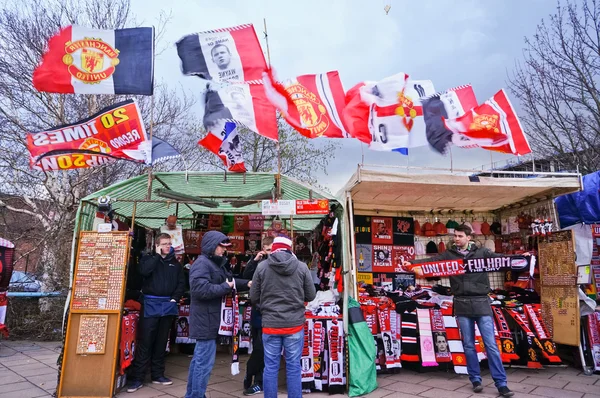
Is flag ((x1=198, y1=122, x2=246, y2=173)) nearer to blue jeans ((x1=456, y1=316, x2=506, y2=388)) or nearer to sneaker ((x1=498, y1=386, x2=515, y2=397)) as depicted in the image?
blue jeans ((x1=456, y1=316, x2=506, y2=388))

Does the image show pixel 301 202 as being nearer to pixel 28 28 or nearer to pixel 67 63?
pixel 67 63

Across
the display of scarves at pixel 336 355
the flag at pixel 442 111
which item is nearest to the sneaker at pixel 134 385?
the display of scarves at pixel 336 355

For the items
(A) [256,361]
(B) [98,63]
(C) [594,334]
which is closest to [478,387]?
(C) [594,334]

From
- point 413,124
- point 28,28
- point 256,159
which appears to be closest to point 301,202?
point 413,124

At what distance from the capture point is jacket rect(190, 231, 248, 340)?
3973mm

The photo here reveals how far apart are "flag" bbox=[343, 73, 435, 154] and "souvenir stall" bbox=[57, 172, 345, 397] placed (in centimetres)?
140

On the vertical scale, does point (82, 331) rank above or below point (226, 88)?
below

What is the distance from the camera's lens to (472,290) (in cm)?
480

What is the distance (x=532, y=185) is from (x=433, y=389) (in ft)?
11.5

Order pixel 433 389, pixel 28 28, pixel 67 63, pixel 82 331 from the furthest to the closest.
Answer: pixel 28 28 → pixel 67 63 → pixel 433 389 → pixel 82 331

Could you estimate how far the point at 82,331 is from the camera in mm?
4711

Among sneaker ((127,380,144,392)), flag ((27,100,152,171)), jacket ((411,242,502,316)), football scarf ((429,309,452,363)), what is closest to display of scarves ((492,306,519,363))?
football scarf ((429,309,452,363))

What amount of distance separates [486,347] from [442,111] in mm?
3868

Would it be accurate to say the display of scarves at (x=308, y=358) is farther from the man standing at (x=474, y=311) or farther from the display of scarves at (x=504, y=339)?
the display of scarves at (x=504, y=339)
